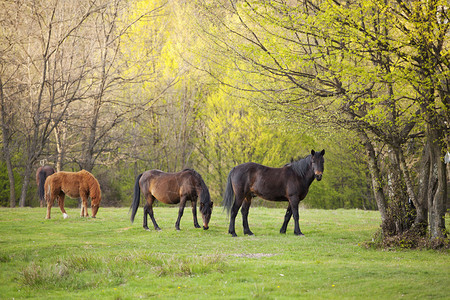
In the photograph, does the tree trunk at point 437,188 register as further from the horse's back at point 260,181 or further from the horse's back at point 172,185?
the horse's back at point 172,185

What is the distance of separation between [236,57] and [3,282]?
Result: 300 inches

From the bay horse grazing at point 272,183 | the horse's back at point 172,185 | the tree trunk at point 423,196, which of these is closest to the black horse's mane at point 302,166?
the bay horse grazing at point 272,183

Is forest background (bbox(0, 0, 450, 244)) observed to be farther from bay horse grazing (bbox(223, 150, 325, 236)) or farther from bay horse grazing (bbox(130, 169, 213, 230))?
bay horse grazing (bbox(130, 169, 213, 230))

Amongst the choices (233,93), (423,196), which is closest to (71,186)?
(423,196)

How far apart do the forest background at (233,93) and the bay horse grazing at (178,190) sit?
126 inches

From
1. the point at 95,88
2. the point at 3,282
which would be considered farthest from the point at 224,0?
the point at 95,88

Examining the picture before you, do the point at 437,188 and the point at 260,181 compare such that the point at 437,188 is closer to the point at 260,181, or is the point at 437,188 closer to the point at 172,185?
the point at 260,181

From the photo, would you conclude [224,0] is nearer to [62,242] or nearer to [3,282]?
[62,242]

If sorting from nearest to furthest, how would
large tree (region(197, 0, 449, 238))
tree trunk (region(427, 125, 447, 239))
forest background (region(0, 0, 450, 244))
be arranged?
large tree (region(197, 0, 449, 238)) < forest background (region(0, 0, 450, 244)) < tree trunk (region(427, 125, 447, 239))

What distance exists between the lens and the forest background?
10.9m

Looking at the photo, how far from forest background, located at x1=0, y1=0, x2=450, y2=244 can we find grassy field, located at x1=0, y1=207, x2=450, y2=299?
103 inches

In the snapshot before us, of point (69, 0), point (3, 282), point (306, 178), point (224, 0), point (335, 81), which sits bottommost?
point (3, 282)

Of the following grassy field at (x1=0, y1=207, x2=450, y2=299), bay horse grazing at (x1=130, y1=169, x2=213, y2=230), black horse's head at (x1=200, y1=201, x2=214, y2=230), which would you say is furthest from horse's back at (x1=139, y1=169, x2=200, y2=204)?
grassy field at (x1=0, y1=207, x2=450, y2=299)

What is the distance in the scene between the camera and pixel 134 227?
1580cm
